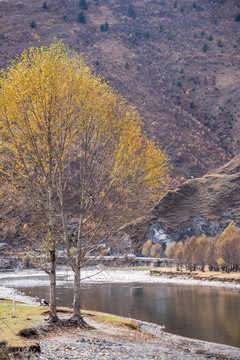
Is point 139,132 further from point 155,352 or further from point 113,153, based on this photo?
point 155,352

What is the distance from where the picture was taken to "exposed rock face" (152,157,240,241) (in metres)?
172

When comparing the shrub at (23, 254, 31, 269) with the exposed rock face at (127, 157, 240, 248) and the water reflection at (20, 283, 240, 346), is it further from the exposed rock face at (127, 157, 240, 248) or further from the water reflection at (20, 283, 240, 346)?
the water reflection at (20, 283, 240, 346)

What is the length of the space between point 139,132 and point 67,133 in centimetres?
501

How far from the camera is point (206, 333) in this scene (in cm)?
3388

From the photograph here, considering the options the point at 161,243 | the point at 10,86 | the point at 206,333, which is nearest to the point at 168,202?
the point at 161,243

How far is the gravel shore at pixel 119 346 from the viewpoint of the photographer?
1948cm

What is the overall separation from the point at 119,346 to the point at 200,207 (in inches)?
6418

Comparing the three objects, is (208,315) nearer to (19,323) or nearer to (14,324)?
(19,323)

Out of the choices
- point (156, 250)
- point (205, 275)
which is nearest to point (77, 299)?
point (205, 275)

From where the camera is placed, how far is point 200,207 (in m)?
182

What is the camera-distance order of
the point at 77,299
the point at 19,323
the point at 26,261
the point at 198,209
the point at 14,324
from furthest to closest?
the point at 198,209
the point at 26,261
the point at 77,299
the point at 19,323
the point at 14,324

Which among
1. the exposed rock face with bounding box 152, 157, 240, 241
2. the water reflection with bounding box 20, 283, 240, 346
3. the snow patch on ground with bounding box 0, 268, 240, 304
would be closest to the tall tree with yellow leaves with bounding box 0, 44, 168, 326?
the water reflection with bounding box 20, 283, 240, 346

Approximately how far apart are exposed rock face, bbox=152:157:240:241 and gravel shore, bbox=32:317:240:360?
473 feet

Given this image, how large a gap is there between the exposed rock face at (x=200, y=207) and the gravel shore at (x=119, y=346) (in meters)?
144
